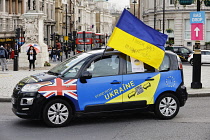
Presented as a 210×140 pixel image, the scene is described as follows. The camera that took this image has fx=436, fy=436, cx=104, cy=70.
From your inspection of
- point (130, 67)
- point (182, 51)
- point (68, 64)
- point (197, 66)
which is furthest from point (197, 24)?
point (182, 51)

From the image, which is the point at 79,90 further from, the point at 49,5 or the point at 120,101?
the point at 49,5

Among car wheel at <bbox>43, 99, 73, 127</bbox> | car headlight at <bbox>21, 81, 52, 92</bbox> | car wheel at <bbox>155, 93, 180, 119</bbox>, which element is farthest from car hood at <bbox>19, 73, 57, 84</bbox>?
car wheel at <bbox>155, 93, 180, 119</bbox>

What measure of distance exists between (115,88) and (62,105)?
1.19 m

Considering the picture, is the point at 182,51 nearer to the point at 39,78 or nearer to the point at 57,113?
the point at 39,78

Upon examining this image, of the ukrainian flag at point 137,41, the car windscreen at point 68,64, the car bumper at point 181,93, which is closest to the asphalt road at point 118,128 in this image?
the car bumper at point 181,93

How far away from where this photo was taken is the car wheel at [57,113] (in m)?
8.83

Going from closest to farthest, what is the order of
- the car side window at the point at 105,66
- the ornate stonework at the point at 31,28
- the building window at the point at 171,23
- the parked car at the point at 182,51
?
the car side window at the point at 105,66 → the ornate stonework at the point at 31,28 → the parked car at the point at 182,51 → the building window at the point at 171,23

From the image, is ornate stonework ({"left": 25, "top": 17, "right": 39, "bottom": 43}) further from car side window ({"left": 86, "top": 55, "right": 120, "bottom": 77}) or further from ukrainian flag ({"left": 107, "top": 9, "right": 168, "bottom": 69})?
car side window ({"left": 86, "top": 55, "right": 120, "bottom": 77})

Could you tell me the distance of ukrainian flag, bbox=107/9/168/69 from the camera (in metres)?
9.45

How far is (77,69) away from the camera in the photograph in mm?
9172

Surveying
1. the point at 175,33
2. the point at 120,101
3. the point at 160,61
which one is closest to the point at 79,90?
the point at 120,101

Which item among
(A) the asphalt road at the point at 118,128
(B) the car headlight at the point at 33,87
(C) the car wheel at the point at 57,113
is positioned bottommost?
(A) the asphalt road at the point at 118,128

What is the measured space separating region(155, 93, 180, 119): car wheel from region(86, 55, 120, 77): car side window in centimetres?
126

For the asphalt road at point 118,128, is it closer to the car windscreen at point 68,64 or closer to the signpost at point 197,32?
the car windscreen at point 68,64
